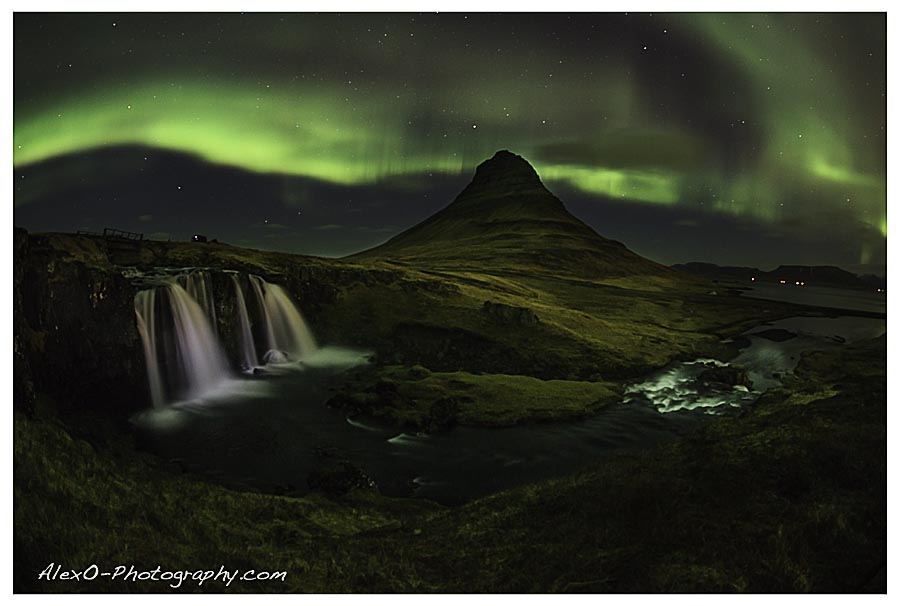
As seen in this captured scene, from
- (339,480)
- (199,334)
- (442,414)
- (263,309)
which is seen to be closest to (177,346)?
(199,334)

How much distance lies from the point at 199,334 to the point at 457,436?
10.1m

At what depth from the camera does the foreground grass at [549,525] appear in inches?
178

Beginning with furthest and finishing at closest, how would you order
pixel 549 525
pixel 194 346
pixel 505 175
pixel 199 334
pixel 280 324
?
pixel 280 324
pixel 199 334
pixel 505 175
pixel 194 346
pixel 549 525

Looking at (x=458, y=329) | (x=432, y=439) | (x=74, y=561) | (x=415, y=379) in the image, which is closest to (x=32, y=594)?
(x=74, y=561)

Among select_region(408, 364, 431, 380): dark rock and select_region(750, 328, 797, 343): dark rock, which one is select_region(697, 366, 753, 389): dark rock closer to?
select_region(750, 328, 797, 343): dark rock

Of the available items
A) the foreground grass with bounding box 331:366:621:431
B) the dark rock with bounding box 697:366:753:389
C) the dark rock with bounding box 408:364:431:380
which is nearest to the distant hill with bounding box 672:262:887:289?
the dark rock with bounding box 697:366:753:389

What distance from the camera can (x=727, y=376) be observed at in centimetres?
1063

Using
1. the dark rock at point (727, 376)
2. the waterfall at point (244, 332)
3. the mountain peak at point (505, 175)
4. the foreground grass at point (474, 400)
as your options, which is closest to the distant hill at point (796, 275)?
the dark rock at point (727, 376)

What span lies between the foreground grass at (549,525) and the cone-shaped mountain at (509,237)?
5048 mm

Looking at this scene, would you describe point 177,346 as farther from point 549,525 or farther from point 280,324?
point 549,525

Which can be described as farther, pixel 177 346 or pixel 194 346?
pixel 194 346

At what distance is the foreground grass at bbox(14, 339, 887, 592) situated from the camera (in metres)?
4.52

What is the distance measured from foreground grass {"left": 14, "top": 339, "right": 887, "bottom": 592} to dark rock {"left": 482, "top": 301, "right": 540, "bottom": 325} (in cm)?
608

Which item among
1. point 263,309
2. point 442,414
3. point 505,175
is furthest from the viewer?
point 263,309
